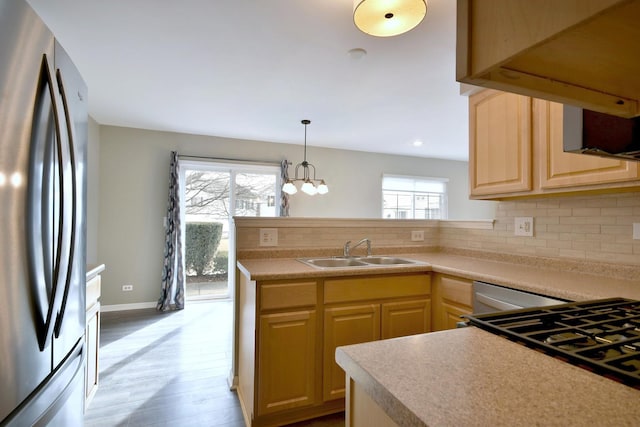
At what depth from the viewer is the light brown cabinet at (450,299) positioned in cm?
182

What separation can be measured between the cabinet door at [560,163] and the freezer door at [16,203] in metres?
2.08

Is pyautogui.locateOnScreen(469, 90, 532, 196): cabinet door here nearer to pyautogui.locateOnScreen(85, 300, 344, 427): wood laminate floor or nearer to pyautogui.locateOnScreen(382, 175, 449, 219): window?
pyautogui.locateOnScreen(85, 300, 344, 427): wood laminate floor

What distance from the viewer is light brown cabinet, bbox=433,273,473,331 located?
5.96 feet

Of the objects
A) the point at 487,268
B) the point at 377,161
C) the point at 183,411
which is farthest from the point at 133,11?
the point at 377,161

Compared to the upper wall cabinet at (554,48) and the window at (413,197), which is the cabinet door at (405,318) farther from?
the window at (413,197)

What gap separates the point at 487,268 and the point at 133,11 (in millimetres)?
2714

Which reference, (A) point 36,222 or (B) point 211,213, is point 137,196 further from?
(A) point 36,222

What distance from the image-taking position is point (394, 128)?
14.4 ft

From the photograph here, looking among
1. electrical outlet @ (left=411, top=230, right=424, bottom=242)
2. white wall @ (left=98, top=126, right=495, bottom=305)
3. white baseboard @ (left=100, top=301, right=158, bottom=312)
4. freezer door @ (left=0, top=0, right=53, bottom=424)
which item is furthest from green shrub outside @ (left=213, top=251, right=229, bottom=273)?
freezer door @ (left=0, top=0, right=53, bottom=424)

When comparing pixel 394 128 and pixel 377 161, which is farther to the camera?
pixel 377 161

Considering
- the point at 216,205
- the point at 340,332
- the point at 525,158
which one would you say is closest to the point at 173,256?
the point at 216,205

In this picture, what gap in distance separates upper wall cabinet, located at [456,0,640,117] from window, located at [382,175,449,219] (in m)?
5.54

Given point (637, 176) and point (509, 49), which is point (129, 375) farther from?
point (637, 176)

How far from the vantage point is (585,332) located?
68 cm
